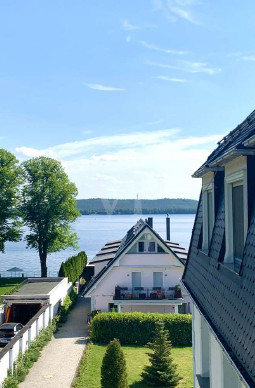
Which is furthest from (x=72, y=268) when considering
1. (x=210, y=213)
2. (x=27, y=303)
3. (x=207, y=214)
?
(x=210, y=213)

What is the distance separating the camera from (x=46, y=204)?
48.2 meters

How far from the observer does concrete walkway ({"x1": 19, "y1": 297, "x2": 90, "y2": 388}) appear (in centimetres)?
1855

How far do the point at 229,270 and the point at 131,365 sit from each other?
55.5 feet

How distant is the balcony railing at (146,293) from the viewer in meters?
29.2

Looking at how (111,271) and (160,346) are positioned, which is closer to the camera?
(160,346)

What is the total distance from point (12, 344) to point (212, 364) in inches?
494

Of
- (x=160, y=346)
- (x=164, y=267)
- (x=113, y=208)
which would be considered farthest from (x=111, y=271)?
(x=113, y=208)

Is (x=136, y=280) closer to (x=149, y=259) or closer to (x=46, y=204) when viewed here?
(x=149, y=259)

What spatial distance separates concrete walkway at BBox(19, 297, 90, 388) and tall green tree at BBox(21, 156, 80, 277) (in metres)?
18.6

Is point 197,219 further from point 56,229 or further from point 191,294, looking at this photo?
point 56,229

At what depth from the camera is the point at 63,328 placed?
28.2 metres

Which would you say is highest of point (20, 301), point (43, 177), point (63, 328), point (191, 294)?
point (43, 177)

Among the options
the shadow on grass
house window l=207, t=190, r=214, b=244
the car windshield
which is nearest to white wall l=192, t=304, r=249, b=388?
house window l=207, t=190, r=214, b=244

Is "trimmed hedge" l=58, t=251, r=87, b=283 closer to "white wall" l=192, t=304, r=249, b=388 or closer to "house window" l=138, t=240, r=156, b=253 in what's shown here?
"house window" l=138, t=240, r=156, b=253
